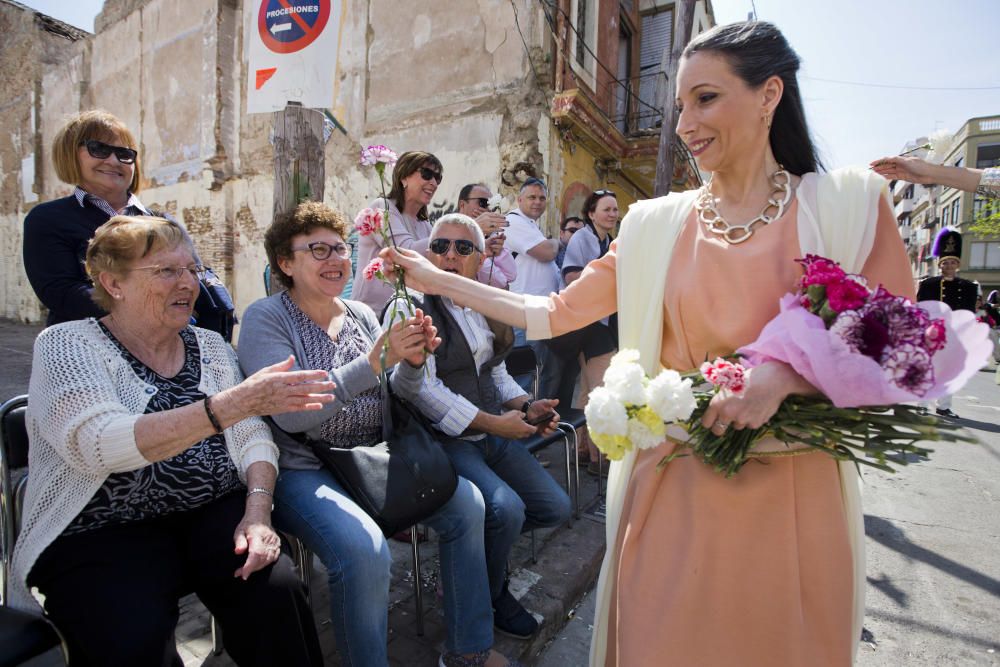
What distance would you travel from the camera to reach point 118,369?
1.79 meters

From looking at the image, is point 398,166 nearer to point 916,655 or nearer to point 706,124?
point 706,124

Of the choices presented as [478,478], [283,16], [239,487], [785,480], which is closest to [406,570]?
[478,478]

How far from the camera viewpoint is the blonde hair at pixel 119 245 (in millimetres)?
1855

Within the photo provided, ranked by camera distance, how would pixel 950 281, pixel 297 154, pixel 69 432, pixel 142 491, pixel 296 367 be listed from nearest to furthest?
1. pixel 69 432
2. pixel 142 491
3. pixel 296 367
4. pixel 297 154
5. pixel 950 281

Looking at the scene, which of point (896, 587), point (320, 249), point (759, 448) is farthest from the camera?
point (896, 587)

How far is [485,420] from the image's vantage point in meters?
2.59

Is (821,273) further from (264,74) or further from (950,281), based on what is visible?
(950,281)

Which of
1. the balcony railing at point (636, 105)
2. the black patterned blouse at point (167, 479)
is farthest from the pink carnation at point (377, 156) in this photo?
the balcony railing at point (636, 105)

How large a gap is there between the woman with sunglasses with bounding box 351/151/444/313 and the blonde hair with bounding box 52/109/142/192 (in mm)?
1299

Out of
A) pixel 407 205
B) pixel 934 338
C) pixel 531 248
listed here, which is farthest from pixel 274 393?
pixel 531 248

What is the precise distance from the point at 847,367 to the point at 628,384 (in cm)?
40

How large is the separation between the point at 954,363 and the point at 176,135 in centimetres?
1465

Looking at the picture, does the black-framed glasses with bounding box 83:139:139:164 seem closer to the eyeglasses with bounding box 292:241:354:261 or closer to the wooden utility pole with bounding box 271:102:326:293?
the wooden utility pole with bounding box 271:102:326:293

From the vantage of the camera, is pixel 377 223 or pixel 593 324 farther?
pixel 593 324
